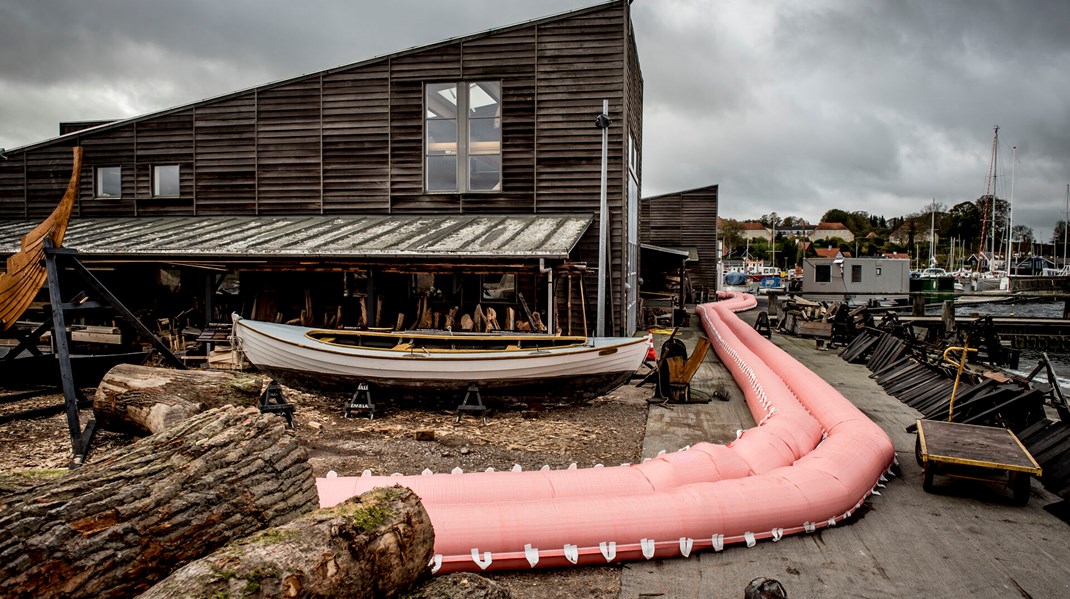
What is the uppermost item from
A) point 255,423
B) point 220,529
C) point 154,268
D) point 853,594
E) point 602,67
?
point 602,67

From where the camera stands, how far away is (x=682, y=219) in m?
34.3

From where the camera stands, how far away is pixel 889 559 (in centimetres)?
494

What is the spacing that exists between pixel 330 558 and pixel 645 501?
2.79 metres

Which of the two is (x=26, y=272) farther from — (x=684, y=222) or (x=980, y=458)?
(x=684, y=222)

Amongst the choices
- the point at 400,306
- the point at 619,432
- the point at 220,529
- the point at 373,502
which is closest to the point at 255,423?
the point at 220,529

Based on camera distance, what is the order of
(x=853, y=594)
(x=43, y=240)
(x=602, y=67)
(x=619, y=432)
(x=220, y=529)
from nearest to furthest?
(x=220, y=529) → (x=853, y=594) → (x=43, y=240) → (x=619, y=432) → (x=602, y=67)

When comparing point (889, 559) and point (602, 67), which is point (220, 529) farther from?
point (602, 67)

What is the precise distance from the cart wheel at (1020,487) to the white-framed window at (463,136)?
11.6m

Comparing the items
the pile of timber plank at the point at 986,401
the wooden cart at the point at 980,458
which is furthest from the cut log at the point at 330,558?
the pile of timber plank at the point at 986,401

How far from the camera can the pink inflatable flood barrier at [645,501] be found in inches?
187

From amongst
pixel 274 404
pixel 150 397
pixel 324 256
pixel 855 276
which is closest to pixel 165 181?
pixel 324 256

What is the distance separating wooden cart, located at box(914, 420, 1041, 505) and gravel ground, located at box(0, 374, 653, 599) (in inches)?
123

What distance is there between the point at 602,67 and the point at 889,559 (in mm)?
12171

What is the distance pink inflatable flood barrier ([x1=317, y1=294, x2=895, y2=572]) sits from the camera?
4.74 m
